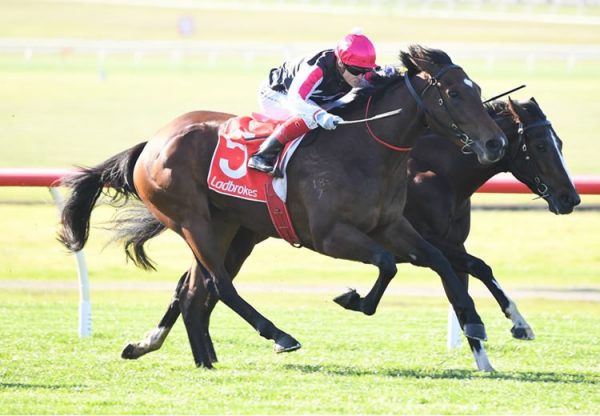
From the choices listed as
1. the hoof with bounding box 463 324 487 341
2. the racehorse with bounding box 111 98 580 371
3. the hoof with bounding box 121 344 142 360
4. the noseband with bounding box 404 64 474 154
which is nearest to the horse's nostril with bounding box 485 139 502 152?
the noseband with bounding box 404 64 474 154

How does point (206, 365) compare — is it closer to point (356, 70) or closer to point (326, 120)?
point (326, 120)

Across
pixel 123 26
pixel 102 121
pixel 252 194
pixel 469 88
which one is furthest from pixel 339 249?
pixel 123 26

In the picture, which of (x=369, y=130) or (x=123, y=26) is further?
→ (x=123, y=26)

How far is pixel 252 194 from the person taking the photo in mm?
7016

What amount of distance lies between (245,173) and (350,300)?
103 centimetres

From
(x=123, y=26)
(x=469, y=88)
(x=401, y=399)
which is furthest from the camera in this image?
(x=123, y=26)

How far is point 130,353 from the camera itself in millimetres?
7191

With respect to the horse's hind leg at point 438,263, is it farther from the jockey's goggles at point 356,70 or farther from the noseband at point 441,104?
the jockey's goggles at point 356,70

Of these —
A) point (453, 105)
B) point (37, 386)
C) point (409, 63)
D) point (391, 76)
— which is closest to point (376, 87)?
point (391, 76)

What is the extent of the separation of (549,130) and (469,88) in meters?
0.83

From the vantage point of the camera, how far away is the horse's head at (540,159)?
705 centimetres

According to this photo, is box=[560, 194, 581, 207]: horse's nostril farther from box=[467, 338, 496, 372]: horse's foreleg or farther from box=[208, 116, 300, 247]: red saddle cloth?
box=[208, 116, 300, 247]: red saddle cloth

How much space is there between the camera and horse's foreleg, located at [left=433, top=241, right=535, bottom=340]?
22.6ft

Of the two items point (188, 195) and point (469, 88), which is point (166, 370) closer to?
point (188, 195)
